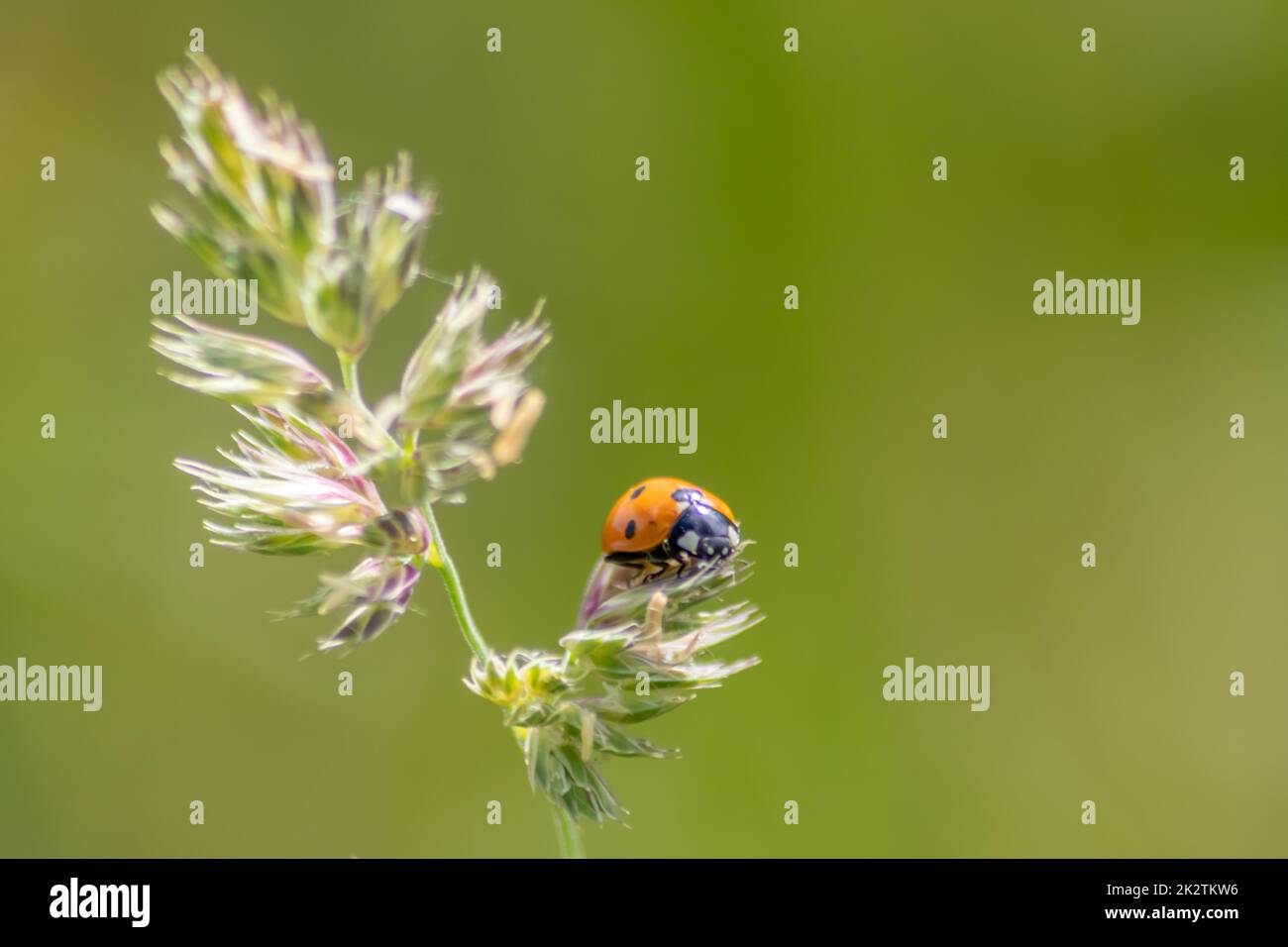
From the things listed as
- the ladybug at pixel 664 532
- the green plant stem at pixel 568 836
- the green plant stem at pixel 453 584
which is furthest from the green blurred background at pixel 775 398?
the green plant stem at pixel 453 584

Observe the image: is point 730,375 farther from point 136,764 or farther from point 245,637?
point 136,764

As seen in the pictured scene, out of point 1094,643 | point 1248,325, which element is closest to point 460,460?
point 1094,643

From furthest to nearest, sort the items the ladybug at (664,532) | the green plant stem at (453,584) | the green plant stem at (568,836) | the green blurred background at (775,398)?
the green blurred background at (775,398) < the ladybug at (664,532) < the green plant stem at (568,836) < the green plant stem at (453,584)

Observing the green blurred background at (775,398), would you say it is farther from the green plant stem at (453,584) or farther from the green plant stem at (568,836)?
the green plant stem at (453,584)

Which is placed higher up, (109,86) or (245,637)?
(109,86)

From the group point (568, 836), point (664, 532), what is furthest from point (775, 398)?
point (568, 836)
